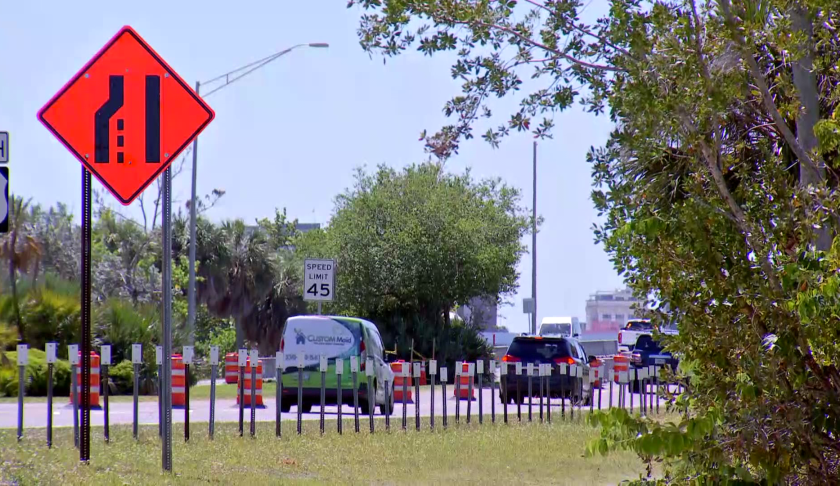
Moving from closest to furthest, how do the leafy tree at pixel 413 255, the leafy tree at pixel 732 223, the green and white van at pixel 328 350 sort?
the leafy tree at pixel 732 223 → the green and white van at pixel 328 350 → the leafy tree at pixel 413 255

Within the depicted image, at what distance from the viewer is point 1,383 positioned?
24.2 m

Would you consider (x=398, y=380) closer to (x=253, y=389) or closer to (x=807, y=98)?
(x=253, y=389)

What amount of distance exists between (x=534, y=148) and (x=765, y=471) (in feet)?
136

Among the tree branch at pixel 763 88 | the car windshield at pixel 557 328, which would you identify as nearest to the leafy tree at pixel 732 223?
the tree branch at pixel 763 88

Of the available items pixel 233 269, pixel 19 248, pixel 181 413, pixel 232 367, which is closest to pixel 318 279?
pixel 181 413

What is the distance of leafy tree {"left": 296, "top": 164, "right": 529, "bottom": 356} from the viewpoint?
134ft

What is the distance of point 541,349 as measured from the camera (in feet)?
86.5

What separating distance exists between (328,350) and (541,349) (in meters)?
6.81

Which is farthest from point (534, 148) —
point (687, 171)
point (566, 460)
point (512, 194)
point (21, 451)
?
point (687, 171)

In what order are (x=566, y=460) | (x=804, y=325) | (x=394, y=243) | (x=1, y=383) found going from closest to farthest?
1. (x=804, y=325)
2. (x=566, y=460)
3. (x=1, y=383)
4. (x=394, y=243)

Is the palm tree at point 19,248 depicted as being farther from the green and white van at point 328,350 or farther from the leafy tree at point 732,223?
the leafy tree at point 732,223

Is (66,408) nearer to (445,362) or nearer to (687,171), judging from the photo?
(687,171)

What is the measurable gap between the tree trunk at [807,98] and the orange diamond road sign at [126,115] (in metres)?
5.50

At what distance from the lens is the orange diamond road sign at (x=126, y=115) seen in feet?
33.3
